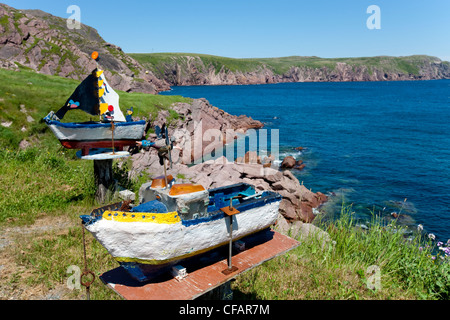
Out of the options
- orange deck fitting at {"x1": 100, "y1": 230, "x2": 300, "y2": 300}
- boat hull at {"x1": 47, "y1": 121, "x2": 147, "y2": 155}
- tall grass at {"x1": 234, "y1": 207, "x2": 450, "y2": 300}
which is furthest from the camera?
boat hull at {"x1": 47, "y1": 121, "x2": 147, "y2": 155}

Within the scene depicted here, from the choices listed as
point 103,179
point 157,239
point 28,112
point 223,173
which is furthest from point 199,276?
point 28,112

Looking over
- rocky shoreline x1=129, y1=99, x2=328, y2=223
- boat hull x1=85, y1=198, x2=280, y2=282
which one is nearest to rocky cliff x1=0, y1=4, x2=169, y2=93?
rocky shoreline x1=129, y1=99, x2=328, y2=223

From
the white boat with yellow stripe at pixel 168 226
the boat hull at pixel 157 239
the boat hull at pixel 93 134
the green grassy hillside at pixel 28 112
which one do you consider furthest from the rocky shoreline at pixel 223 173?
the boat hull at pixel 157 239

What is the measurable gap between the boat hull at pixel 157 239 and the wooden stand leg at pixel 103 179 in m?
7.63

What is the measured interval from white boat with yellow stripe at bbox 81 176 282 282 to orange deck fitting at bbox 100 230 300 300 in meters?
0.19

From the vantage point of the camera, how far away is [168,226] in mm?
4281

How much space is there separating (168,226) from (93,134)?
757 centimetres

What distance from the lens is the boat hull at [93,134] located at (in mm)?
10125

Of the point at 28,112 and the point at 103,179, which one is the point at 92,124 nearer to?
the point at 103,179

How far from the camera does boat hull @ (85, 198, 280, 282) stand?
13.7 ft

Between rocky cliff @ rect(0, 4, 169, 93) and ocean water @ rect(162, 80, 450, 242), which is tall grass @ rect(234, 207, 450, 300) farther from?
rocky cliff @ rect(0, 4, 169, 93)

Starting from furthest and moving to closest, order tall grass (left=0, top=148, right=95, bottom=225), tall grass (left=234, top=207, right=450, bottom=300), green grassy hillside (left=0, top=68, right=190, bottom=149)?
1. green grassy hillside (left=0, top=68, right=190, bottom=149)
2. tall grass (left=0, top=148, right=95, bottom=225)
3. tall grass (left=234, top=207, right=450, bottom=300)

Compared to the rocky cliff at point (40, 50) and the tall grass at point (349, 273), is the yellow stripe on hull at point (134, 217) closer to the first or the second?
the tall grass at point (349, 273)
